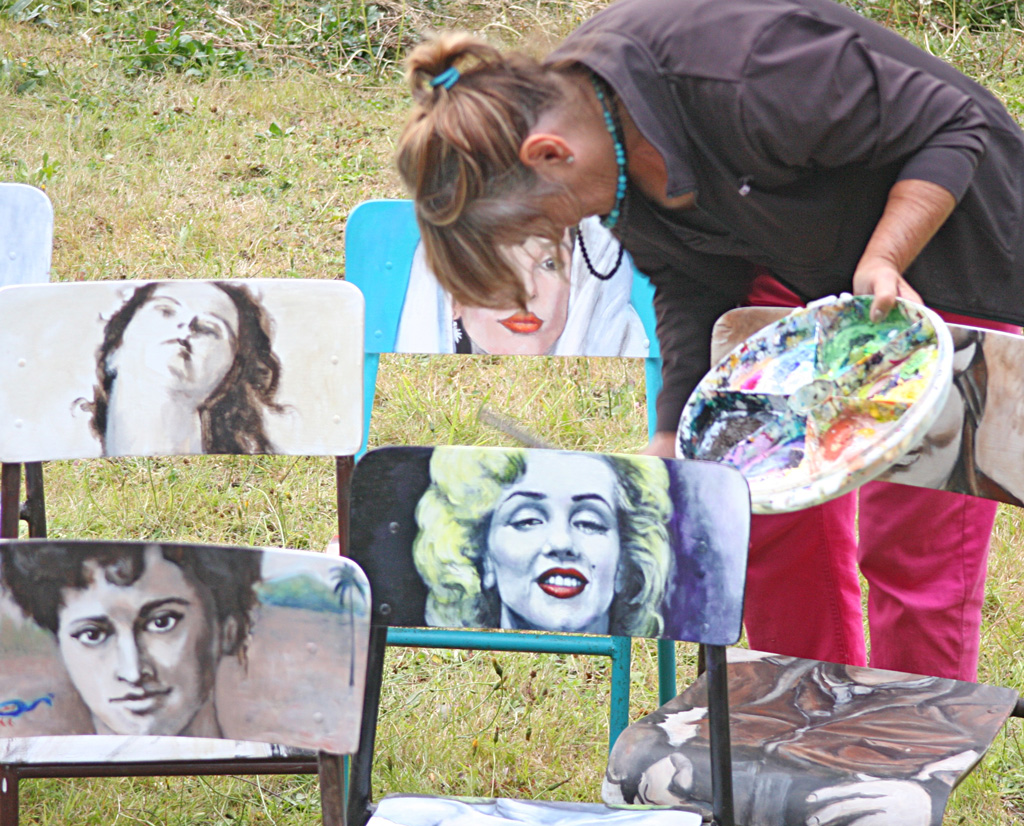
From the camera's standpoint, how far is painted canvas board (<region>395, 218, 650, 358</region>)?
2.12 metres

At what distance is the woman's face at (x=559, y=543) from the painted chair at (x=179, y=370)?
16.4 inches

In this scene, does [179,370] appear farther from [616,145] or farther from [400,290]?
[616,145]

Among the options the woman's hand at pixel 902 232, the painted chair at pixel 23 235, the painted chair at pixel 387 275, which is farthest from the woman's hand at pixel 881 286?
the painted chair at pixel 23 235

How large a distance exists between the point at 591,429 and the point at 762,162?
183 centimetres

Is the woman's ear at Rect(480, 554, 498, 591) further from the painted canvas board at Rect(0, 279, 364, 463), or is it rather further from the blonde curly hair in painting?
the painted canvas board at Rect(0, 279, 364, 463)

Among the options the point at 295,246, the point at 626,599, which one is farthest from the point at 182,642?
the point at 295,246

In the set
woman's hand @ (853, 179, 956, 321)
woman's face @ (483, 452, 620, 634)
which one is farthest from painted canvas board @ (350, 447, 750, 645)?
woman's hand @ (853, 179, 956, 321)

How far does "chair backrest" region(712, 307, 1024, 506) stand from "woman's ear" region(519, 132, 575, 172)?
24.5 inches

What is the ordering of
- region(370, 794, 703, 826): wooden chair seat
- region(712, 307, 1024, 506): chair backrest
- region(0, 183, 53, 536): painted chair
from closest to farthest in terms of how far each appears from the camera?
region(370, 794, 703, 826): wooden chair seat
region(712, 307, 1024, 506): chair backrest
region(0, 183, 53, 536): painted chair

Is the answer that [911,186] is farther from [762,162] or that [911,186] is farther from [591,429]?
[591,429]

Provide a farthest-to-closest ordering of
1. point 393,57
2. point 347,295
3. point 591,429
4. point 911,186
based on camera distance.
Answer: point 393,57
point 591,429
point 347,295
point 911,186

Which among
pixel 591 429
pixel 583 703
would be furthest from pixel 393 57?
pixel 583 703

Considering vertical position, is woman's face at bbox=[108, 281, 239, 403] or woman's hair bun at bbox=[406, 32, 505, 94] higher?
woman's hair bun at bbox=[406, 32, 505, 94]

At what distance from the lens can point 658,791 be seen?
1.49 meters
